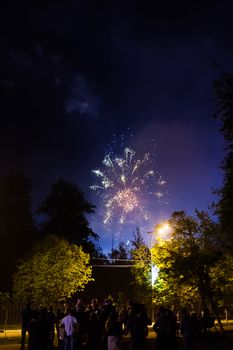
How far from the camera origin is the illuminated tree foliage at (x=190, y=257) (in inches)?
1206

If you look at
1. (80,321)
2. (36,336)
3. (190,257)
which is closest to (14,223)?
(190,257)

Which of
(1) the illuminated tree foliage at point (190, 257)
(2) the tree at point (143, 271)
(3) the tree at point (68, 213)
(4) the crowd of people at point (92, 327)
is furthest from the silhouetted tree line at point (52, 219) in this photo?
(4) the crowd of people at point (92, 327)

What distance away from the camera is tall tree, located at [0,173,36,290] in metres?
56.2

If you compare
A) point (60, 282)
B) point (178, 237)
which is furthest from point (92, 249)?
point (178, 237)

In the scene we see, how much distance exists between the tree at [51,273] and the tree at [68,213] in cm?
2088

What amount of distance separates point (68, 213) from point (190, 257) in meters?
37.0

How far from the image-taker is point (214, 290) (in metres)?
33.4

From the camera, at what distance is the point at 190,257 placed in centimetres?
3081

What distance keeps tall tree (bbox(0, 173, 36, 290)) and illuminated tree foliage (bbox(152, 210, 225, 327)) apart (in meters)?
24.8

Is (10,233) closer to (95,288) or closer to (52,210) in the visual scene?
(52,210)

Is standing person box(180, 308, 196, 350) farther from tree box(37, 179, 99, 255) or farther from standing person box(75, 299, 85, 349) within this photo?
tree box(37, 179, 99, 255)

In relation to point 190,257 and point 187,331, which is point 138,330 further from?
point 190,257

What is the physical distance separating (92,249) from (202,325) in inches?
1603

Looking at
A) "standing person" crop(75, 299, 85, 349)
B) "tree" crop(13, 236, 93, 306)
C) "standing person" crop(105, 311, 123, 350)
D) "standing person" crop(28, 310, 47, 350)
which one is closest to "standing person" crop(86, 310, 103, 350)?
"standing person" crop(75, 299, 85, 349)
